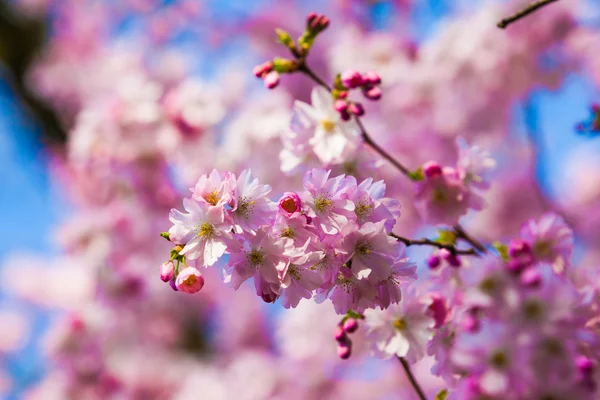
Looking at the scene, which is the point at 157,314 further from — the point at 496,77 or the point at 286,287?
the point at 286,287

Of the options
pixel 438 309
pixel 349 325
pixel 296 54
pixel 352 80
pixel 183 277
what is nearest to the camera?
pixel 183 277

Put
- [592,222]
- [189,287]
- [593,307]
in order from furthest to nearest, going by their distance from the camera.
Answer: [592,222] → [593,307] → [189,287]

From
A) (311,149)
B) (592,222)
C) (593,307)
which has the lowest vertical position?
(592,222)

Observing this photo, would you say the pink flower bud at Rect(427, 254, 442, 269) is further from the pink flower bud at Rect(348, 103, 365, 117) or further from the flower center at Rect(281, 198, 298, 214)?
the flower center at Rect(281, 198, 298, 214)

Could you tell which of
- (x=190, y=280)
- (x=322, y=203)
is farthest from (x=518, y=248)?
(x=190, y=280)

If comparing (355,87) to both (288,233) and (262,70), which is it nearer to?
(262,70)

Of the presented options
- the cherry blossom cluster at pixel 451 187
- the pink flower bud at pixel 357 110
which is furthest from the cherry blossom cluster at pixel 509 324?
the pink flower bud at pixel 357 110

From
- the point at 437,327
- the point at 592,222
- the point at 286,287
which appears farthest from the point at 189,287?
the point at 592,222

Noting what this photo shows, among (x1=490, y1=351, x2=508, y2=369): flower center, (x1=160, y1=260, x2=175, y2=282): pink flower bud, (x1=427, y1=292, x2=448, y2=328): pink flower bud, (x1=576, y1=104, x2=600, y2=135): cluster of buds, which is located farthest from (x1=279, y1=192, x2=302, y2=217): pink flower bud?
(x1=490, y1=351, x2=508, y2=369): flower center
